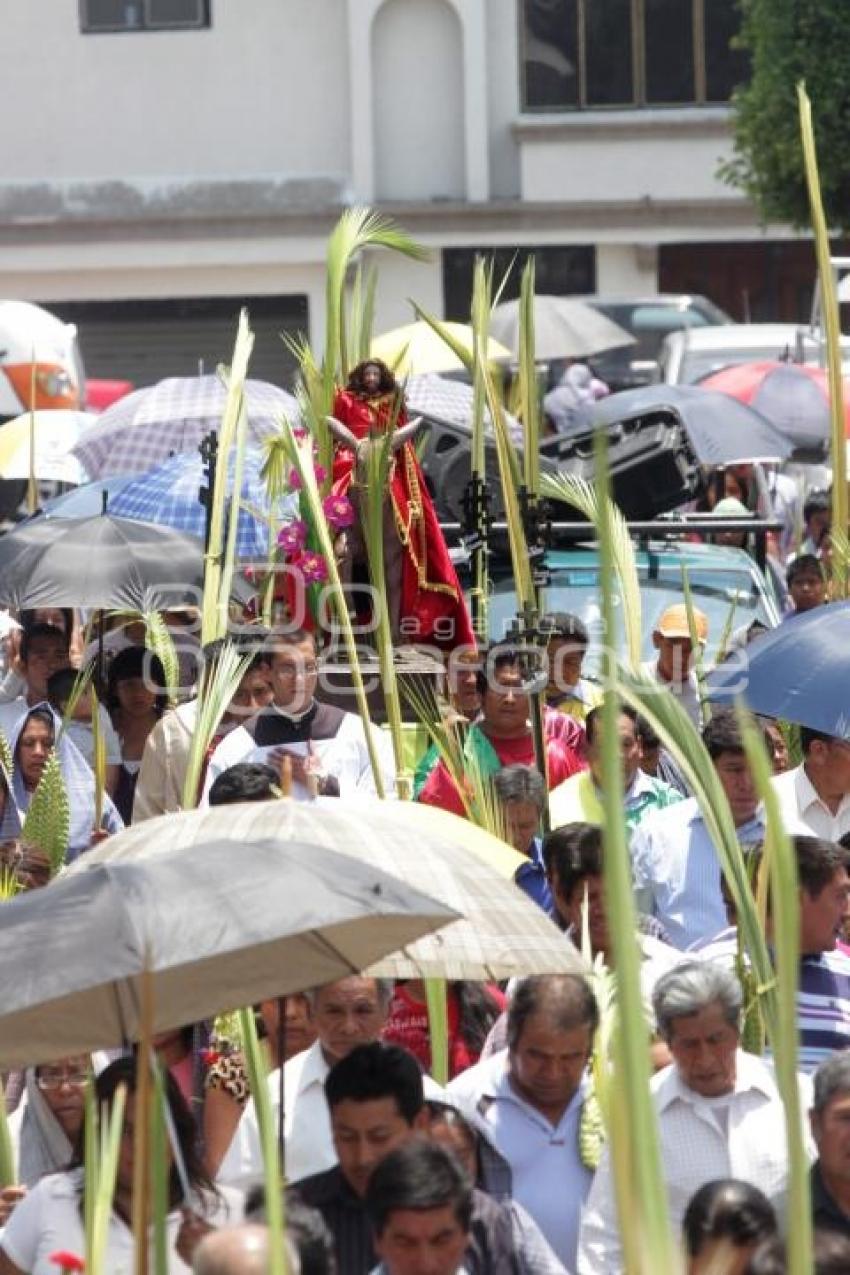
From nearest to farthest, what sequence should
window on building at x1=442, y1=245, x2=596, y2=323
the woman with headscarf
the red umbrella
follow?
the woman with headscarf
the red umbrella
window on building at x1=442, y1=245, x2=596, y2=323

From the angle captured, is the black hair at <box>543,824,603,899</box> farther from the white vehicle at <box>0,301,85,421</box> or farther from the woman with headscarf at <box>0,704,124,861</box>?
the white vehicle at <box>0,301,85,421</box>

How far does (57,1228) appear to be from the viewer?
5082mm

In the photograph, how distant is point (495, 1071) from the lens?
19.5 feet

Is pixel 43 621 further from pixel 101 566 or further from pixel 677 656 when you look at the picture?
pixel 677 656

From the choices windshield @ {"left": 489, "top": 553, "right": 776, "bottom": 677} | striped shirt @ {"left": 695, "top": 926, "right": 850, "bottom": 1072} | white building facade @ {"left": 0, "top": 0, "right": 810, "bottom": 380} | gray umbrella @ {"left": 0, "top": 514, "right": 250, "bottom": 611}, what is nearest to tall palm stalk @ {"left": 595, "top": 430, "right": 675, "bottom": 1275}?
striped shirt @ {"left": 695, "top": 926, "right": 850, "bottom": 1072}

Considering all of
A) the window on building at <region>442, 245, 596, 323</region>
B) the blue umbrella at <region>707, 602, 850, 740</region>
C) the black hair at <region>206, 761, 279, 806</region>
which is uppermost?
the blue umbrella at <region>707, 602, 850, 740</region>

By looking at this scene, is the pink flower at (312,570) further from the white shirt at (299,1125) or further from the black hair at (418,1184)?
the black hair at (418,1184)

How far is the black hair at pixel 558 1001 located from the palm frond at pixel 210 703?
5.61 ft

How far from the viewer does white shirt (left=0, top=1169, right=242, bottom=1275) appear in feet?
16.4

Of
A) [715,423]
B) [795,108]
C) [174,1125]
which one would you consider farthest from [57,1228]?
[795,108]

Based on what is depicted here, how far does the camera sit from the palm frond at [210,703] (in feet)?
24.3

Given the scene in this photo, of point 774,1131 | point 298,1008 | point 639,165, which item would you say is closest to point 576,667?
point 298,1008

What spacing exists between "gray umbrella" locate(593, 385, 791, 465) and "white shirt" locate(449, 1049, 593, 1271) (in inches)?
307

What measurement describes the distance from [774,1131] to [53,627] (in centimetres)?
523
